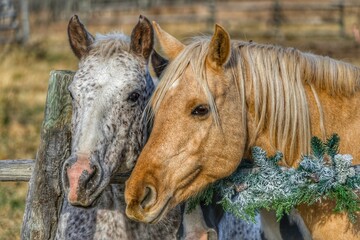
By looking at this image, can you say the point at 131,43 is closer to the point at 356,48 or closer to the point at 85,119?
the point at 85,119

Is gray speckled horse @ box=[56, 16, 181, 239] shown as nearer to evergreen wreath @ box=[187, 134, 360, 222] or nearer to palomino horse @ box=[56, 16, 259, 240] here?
palomino horse @ box=[56, 16, 259, 240]

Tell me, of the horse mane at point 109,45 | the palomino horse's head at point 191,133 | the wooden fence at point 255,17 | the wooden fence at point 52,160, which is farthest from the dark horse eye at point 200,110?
the wooden fence at point 255,17

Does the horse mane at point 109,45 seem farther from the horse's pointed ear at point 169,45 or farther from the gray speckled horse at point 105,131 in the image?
the horse's pointed ear at point 169,45

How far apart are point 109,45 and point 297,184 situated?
4.08ft

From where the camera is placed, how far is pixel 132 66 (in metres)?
4.22

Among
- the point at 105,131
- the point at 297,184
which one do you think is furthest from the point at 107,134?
the point at 297,184

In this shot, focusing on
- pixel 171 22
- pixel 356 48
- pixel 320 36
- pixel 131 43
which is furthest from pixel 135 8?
pixel 131 43

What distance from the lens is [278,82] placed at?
3.96m

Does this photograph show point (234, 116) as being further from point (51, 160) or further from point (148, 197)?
point (51, 160)

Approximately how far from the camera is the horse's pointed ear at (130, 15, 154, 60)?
4281mm

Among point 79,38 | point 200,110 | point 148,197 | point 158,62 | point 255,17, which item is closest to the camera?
point 148,197

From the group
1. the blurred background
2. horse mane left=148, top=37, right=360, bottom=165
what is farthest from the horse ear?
the blurred background

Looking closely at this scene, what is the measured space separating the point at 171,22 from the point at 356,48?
8.33 m

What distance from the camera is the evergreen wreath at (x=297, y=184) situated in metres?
3.70
